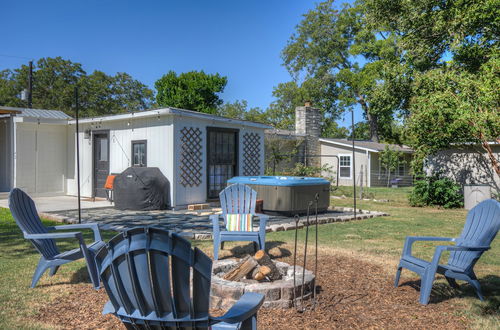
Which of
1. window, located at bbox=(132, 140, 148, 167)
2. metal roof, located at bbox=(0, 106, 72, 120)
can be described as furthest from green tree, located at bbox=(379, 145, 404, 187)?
metal roof, located at bbox=(0, 106, 72, 120)

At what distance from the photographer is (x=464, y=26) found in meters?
12.9

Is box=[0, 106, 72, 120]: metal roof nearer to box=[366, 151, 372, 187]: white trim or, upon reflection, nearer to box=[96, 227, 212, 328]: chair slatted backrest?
box=[96, 227, 212, 328]: chair slatted backrest

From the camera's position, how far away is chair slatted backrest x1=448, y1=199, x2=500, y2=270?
3.96m

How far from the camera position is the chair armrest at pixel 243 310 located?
2.14 meters

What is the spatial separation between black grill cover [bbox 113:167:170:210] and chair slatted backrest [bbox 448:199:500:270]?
731 cm

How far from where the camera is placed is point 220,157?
38.7ft

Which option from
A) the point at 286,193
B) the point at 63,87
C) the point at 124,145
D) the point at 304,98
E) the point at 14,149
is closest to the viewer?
the point at 286,193

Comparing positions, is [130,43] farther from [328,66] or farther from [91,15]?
[328,66]

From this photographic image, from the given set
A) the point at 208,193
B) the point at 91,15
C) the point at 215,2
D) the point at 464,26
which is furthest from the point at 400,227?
the point at 91,15

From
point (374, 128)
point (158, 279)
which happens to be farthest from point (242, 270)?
point (374, 128)

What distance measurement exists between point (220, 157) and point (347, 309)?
8.40m

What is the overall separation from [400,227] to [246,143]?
5508mm

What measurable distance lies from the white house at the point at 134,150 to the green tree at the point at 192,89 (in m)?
13.6

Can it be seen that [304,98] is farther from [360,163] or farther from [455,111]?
[455,111]
